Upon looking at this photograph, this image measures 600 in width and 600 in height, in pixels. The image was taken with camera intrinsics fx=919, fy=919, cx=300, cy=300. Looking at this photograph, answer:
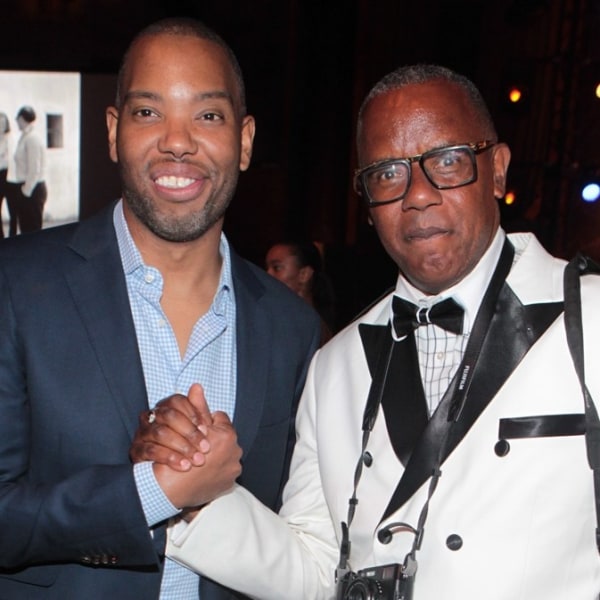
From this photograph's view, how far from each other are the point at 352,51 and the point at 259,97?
1026mm

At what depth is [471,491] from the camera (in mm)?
1901

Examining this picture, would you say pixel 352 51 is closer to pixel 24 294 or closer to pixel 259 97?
pixel 259 97

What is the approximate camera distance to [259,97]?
8227 millimetres

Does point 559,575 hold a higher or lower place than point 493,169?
lower

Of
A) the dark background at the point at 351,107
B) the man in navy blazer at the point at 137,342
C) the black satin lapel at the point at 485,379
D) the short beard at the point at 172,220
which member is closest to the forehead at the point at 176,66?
the man in navy blazer at the point at 137,342

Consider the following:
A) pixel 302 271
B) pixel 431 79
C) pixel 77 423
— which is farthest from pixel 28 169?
pixel 431 79

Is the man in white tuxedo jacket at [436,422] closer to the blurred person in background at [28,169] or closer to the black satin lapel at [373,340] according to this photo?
the black satin lapel at [373,340]

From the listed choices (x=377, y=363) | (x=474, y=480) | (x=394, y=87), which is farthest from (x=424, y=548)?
(x=394, y=87)

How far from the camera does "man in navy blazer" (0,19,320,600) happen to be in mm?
1949

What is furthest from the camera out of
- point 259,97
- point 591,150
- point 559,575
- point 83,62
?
point 591,150

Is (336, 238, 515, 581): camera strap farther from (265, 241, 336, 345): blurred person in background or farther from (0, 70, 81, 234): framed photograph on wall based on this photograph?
(0, 70, 81, 234): framed photograph on wall

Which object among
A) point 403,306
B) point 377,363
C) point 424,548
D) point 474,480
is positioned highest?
point 403,306

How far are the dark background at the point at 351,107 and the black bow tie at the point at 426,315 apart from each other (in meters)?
5.83

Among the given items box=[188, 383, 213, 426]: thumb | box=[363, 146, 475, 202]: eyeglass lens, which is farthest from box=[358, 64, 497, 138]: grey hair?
box=[188, 383, 213, 426]: thumb
